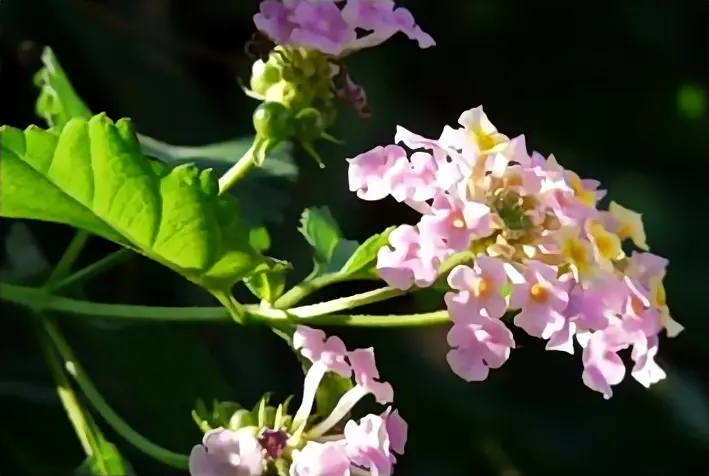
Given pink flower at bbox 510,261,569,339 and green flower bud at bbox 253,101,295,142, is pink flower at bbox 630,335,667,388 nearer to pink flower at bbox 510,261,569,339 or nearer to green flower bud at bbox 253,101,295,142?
pink flower at bbox 510,261,569,339

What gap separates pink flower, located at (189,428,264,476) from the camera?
0.42 m

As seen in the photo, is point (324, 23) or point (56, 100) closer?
point (324, 23)

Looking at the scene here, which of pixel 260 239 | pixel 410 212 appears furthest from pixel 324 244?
pixel 410 212

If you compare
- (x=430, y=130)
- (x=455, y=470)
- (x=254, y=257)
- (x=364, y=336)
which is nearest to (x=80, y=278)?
(x=254, y=257)

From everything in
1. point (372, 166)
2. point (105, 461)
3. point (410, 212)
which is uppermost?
point (372, 166)

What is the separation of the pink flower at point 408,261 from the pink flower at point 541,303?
0.04 m

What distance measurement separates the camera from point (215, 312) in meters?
0.50

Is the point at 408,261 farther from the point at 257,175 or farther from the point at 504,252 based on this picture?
the point at 257,175

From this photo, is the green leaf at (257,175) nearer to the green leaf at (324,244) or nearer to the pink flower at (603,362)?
the green leaf at (324,244)

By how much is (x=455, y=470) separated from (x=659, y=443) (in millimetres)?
220

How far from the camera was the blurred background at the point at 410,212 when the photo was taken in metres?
0.66

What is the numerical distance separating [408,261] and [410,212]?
69cm

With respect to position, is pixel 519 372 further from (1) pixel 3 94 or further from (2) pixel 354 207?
(1) pixel 3 94

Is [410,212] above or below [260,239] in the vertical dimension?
below
